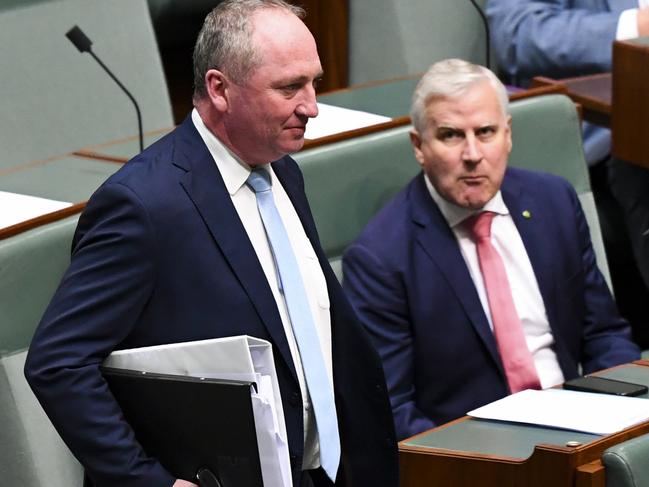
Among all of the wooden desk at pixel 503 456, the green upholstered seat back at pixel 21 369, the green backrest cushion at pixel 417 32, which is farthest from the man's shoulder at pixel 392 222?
the green backrest cushion at pixel 417 32

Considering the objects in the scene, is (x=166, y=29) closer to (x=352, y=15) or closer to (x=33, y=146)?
(x=352, y=15)

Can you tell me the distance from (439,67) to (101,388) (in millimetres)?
899

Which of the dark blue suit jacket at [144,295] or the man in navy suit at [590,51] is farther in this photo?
the man in navy suit at [590,51]

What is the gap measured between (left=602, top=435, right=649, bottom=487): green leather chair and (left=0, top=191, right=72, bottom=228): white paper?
0.75 meters

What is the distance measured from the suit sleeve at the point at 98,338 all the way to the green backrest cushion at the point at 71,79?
1.37 metres

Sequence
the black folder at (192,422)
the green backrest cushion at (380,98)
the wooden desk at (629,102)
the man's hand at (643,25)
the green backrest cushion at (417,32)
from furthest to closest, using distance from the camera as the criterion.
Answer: the green backrest cushion at (417,32)
the man's hand at (643,25)
the green backrest cushion at (380,98)
the wooden desk at (629,102)
the black folder at (192,422)

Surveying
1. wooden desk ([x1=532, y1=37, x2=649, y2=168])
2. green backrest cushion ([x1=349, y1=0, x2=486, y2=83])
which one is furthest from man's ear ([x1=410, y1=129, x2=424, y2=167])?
green backrest cushion ([x1=349, y1=0, x2=486, y2=83])

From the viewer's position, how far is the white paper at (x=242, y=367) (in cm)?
124

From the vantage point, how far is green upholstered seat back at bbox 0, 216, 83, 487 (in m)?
1.58

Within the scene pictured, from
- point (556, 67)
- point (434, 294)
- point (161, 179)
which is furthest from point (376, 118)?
point (161, 179)

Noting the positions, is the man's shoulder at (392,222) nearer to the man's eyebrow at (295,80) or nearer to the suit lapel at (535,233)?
the suit lapel at (535,233)

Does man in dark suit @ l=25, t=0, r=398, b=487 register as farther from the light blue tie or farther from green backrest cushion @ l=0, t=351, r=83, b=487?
green backrest cushion @ l=0, t=351, r=83, b=487

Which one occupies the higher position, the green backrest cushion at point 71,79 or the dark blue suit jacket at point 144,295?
the dark blue suit jacket at point 144,295

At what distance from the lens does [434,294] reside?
1.93 metres
